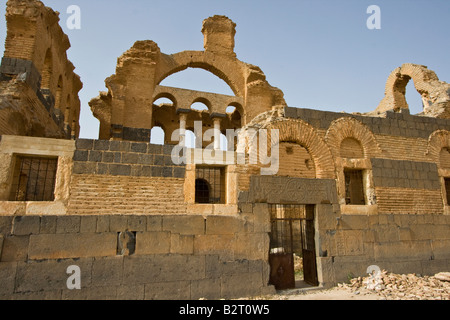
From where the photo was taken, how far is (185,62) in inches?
564

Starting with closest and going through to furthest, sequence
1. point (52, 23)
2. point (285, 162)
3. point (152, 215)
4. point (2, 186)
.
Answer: point (2, 186), point (152, 215), point (285, 162), point (52, 23)

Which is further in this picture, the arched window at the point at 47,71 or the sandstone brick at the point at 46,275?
the arched window at the point at 47,71

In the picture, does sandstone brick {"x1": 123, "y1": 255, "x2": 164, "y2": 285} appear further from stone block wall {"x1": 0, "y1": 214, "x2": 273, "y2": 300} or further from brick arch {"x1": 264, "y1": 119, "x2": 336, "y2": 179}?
brick arch {"x1": 264, "y1": 119, "x2": 336, "y2": 179}

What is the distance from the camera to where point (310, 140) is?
7340mm

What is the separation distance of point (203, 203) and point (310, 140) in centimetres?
320

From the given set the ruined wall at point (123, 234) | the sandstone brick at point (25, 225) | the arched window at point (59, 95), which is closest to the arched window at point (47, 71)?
the arched window at point (59, 95)

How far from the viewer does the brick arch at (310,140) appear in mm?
7152

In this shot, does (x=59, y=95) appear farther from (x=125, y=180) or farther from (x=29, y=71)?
(x=125, y=180)

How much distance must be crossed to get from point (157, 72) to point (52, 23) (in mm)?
4757

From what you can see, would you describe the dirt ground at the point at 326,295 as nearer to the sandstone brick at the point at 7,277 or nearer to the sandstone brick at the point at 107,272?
the sandstone brick at the point at 107,272

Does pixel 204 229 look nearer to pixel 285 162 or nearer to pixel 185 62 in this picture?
pixel 285 162

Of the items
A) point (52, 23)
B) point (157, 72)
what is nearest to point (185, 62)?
point (157, 72)

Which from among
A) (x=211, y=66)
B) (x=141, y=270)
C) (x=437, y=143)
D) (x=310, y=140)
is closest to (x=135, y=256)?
(x=141, y=270)

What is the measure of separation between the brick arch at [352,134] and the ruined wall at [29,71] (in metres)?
8.02
